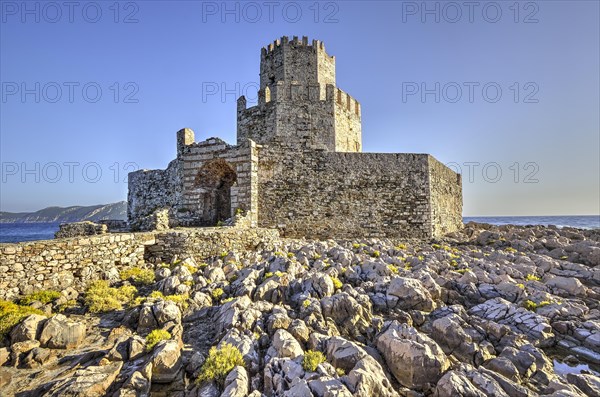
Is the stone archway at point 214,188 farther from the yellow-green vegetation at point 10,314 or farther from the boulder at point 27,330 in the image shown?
the boulder at point 27,330

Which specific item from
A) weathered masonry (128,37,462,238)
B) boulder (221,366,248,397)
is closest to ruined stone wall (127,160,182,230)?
weathered masonry (128,37,462,238)

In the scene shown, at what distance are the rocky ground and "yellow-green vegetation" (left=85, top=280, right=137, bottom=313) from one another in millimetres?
180

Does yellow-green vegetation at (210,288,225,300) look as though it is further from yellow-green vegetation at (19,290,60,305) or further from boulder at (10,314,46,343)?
yellow-green vegetation at (19,290,60,305)

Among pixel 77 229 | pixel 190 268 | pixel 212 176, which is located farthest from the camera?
pixel 212 176

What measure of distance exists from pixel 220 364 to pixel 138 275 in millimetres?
5293

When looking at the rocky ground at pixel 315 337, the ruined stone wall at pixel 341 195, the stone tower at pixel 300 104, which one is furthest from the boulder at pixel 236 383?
the stone tower at pixel 300 104

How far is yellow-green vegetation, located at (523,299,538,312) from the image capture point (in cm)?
718

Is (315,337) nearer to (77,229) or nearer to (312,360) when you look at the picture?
(312,360)

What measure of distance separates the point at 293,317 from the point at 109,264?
5934 mm

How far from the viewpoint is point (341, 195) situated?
49.1 ft

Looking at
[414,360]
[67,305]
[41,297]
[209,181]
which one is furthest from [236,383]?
[209,181]

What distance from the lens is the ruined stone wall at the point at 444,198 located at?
16.5 metres

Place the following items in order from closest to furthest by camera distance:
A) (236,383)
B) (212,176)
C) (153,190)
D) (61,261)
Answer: (236,383)
(61,261)
(212,176)
(153,190)

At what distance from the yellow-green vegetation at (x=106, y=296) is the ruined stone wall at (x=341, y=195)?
7.71 meters
